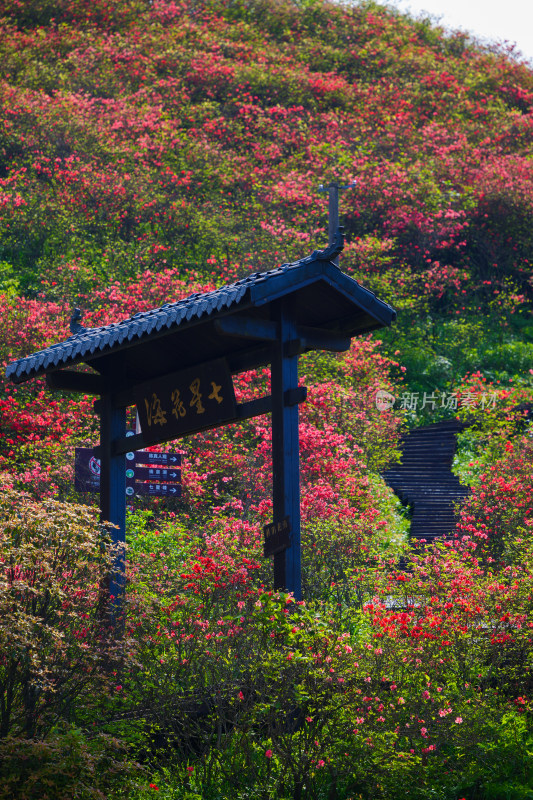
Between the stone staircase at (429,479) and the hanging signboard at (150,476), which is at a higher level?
the stone staircase at (429,479)

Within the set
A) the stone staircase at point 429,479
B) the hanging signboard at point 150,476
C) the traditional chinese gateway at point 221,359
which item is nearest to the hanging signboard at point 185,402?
the traditional chinese gateway at point 221,359

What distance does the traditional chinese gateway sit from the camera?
752cm

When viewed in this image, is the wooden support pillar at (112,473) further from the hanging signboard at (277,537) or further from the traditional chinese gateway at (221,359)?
the hanging signboard at (277,537)

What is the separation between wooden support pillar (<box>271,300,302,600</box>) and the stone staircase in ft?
27.4

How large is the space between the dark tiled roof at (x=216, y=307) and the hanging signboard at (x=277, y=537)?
1701 millimetres

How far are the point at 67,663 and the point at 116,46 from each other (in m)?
28.1

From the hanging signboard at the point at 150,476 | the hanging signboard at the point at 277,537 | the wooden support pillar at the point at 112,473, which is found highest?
the hanging signboard at the point at 150,476

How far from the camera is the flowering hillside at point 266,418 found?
6938 millimetres

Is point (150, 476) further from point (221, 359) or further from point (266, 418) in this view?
point (221, 359)

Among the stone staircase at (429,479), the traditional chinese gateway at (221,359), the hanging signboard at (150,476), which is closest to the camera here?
the traditional chinese gateway at (221,359)

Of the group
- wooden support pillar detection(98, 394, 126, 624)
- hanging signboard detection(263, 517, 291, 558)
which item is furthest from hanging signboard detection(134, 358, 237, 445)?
hanging signboard detection(263, 517, 291, 558)

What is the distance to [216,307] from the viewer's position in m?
7.52

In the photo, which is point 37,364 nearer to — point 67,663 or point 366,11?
point 67,663

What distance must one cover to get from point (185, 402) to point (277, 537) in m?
1.87
